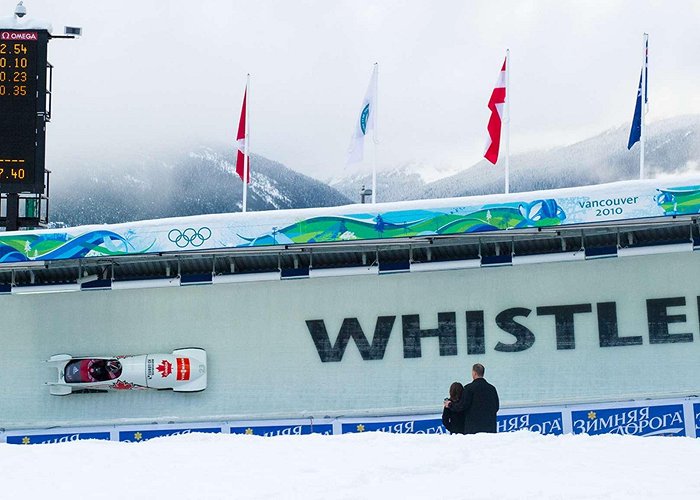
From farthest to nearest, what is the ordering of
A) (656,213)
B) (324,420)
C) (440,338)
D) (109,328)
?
(109,328), (440,338), (656,213), (324,420)

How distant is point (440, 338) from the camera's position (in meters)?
16.5

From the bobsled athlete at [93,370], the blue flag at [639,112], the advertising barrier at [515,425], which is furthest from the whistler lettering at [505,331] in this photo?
the advertising barrier at [515,425]

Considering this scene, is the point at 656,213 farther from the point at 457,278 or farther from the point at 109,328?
the point at 109,328

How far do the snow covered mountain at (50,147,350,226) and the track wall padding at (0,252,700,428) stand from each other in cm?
13339

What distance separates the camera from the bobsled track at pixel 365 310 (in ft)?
51.4

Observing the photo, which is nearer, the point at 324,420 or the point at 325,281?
the point at 324,420

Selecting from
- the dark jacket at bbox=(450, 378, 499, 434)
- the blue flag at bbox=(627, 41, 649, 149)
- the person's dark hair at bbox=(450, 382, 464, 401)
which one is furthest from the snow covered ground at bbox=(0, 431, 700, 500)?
the blue flag at bbox=(627, 41, 649, 149)

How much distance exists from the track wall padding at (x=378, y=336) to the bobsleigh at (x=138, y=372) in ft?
1.13

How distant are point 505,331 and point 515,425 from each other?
4532 mm

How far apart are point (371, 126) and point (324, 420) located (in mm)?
7232

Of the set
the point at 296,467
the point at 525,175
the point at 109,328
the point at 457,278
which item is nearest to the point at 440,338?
the point at 457,278

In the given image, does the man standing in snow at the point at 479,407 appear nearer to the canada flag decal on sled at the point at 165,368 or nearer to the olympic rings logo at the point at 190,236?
the olympic rings logo at the point at 190,236

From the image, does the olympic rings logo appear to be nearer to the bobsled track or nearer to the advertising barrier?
the bobsled track

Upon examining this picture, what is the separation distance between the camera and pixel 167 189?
539ft
